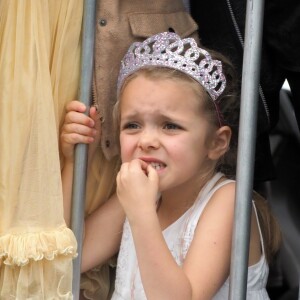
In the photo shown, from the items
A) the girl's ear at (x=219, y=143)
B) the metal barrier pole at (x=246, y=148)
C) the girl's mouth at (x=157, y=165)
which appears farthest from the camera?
the girl's ear at (x=219, y=143)

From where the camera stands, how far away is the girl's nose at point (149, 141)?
1.86 metres

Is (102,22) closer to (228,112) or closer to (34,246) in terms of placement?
(228,112)

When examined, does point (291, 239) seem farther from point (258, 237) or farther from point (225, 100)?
point (225, 100)

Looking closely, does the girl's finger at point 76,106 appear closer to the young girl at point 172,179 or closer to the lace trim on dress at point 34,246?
the young girl at point 172,179

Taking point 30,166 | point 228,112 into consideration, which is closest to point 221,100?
point 228,112

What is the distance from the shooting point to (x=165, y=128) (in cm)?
190

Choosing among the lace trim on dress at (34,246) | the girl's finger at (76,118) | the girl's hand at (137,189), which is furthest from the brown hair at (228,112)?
the lace trim on dress at (34,246)

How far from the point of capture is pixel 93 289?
214 centimetres

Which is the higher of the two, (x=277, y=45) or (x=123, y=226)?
(x=277, y=45)

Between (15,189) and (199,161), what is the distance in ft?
1.39

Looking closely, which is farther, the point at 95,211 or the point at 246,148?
the point at 95,211

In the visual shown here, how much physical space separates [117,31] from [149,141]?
0.93 ft

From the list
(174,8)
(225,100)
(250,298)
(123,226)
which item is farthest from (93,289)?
(174,8)

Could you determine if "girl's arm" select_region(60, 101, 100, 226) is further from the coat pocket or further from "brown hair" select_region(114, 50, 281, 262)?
the coat pocket
